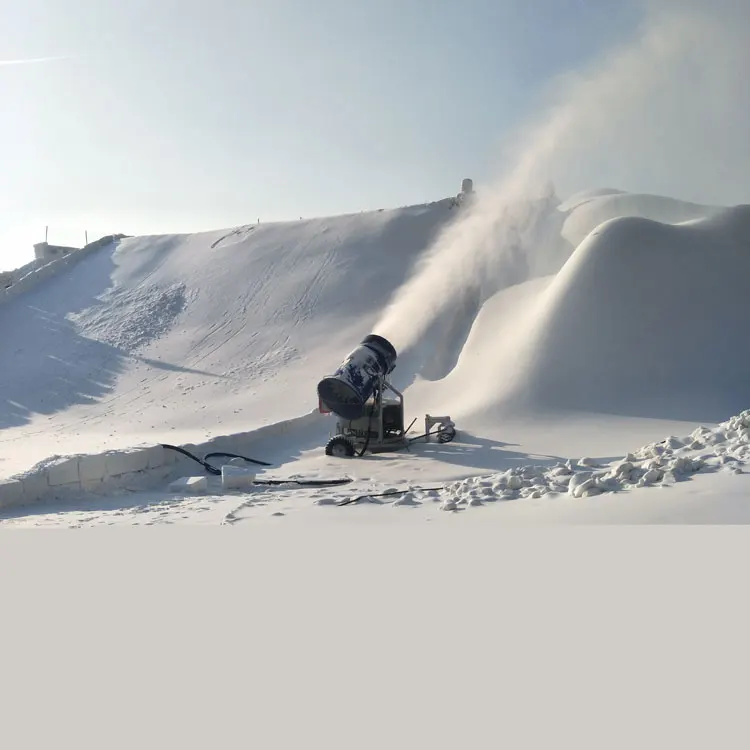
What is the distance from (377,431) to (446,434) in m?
1.15

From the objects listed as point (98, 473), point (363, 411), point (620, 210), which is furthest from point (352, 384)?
point (620, 210)

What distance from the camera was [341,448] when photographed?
11055 mm

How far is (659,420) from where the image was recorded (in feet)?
37.7

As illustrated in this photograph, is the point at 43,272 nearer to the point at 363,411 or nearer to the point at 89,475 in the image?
the point at 363,411

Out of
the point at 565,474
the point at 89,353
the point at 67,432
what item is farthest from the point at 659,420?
the point at 89,353

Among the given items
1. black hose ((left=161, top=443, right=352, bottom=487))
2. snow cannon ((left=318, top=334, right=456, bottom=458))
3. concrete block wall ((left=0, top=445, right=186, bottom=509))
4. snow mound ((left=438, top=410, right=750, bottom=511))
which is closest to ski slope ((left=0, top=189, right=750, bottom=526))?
snow mound ((left=438, top=410, right=750, bottom=511))

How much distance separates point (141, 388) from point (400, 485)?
1166 centimetres

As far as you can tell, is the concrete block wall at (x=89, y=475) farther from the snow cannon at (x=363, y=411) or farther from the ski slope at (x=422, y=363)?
the snow cannon at (x=363, y=411)

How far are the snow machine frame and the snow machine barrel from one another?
0.17 metres

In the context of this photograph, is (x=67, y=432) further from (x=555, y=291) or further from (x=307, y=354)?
(x=555, y=291)

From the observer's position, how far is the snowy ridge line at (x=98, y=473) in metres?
7.66

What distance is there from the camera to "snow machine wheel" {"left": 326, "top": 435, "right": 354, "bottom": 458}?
11.0 metres

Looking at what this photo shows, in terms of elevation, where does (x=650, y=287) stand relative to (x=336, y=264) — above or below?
below

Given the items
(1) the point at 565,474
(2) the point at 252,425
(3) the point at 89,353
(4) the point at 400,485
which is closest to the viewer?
(1) the point at 565,474
